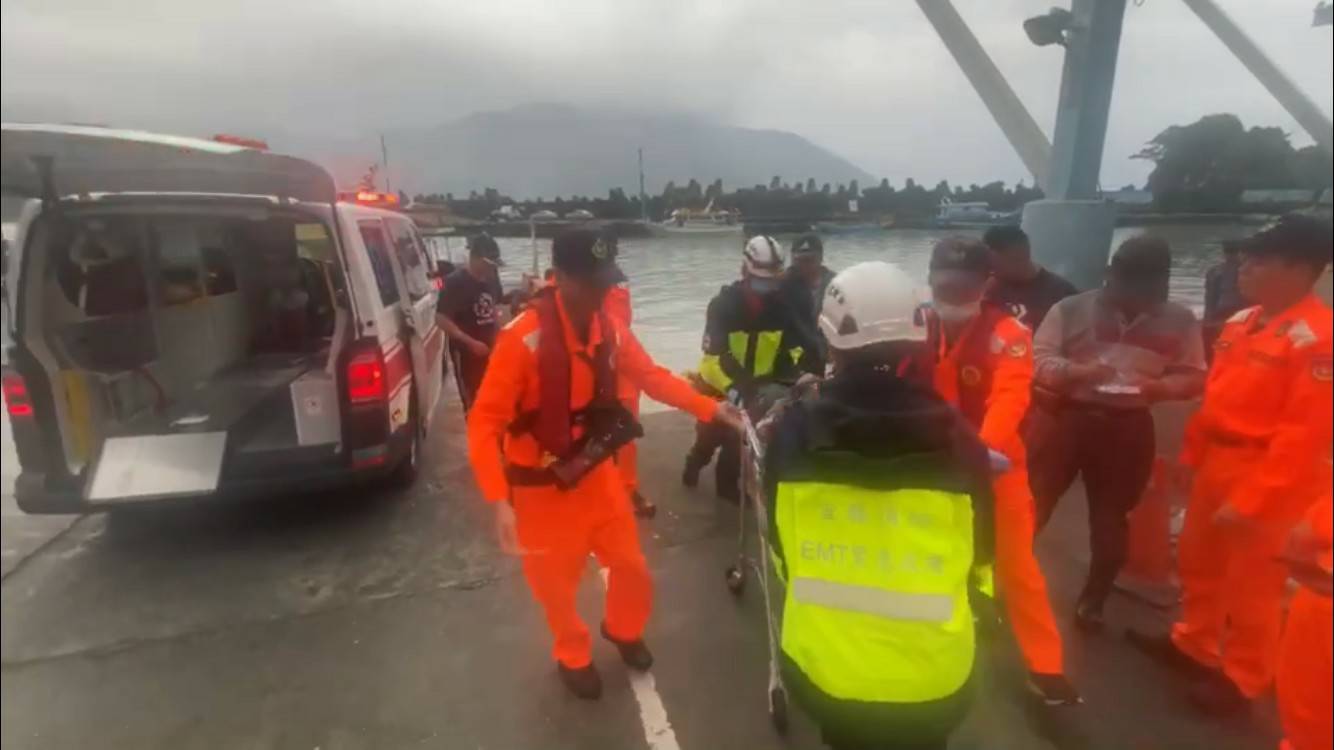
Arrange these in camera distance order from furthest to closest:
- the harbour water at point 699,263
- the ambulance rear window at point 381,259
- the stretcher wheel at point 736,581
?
the ambulance rear window at point 381,259 < the stretcher wheel at point 736,581 < the harbour water at point 699,263

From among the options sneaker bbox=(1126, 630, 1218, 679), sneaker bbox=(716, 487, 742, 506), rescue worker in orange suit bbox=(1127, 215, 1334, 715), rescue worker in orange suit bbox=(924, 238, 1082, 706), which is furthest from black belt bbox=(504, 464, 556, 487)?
sneaker bbox=(1126, 630, 1218, 679)

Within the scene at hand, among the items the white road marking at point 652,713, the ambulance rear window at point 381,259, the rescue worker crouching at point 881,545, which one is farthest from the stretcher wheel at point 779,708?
the ambulance rear window at point 381,259

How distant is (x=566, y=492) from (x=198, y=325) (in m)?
3.81

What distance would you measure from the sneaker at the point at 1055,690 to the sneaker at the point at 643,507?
7.44 feet

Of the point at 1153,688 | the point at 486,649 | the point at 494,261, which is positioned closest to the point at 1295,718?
the point at 1153,688

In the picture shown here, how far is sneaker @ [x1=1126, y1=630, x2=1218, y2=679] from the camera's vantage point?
2605 millimetres

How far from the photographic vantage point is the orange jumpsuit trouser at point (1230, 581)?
2160 mm

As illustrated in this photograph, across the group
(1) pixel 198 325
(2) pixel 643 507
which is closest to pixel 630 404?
(2) pixel 643 507

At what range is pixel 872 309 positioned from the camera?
5.38ft

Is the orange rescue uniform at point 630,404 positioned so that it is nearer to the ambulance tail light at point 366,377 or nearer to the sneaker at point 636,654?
the sneaker at point 636,654

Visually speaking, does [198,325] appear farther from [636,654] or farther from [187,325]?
[636,654]

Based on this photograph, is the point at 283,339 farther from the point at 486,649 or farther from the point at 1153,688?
the point at 1153,688

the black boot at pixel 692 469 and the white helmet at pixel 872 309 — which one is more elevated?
the white helmet at pixel 872 309

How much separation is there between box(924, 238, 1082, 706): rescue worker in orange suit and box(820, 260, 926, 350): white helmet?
66 cm
